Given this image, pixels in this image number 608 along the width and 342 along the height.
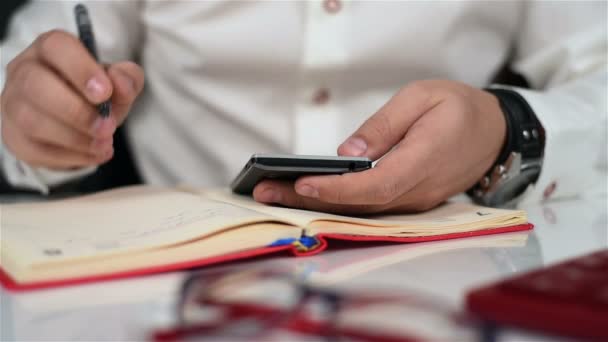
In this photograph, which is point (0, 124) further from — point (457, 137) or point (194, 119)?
point (457, 137)

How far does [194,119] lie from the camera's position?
915 millimetres

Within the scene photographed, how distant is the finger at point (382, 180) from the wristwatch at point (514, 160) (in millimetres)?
145

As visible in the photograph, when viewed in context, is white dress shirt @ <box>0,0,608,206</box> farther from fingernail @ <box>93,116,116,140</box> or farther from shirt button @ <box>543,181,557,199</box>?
fingernail @ <box>93,116,116,140</box>

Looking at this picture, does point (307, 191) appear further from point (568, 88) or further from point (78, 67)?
point (568, 88)

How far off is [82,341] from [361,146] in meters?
0.29

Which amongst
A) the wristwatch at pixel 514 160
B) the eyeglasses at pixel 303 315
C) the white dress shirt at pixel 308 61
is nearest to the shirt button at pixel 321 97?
the white dress shirt at pixel 308 61

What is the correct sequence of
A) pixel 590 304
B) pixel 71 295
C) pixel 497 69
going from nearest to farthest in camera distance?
1. pixel 590 304
2. pixel 71 295
3. pixel 497 69

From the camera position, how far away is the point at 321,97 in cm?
85

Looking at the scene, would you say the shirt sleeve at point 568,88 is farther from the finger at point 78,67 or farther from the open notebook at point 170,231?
the finger at point 78,67

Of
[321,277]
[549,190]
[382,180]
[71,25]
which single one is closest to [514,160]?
[549,190]

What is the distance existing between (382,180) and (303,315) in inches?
9.1

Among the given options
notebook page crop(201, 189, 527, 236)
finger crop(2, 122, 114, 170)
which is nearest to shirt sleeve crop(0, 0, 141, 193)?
finger crop(2, 122, 114, 170)

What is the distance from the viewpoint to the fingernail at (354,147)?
53 centimetres

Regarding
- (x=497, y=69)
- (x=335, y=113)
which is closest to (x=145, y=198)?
(x=335, y=113)
